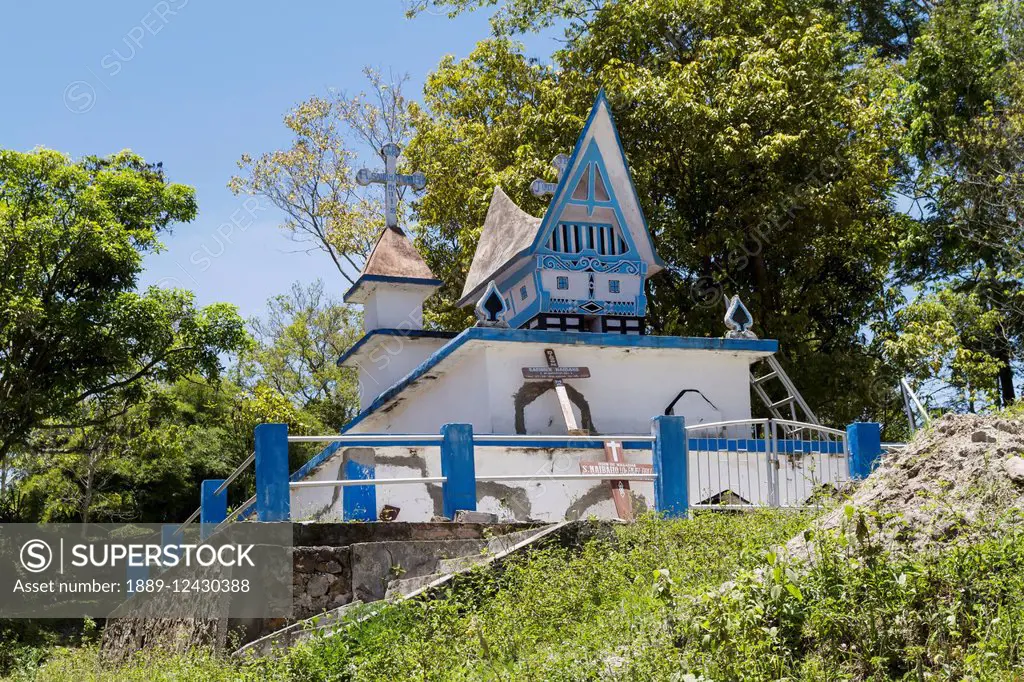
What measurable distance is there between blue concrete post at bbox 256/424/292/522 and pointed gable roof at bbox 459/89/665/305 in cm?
685

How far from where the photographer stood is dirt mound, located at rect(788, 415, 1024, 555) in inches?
281

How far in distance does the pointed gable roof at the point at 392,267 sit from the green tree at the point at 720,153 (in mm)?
4987

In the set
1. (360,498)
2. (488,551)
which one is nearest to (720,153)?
(360,498)

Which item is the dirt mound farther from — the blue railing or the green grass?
the blue railing

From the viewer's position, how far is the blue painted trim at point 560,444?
13094 mm

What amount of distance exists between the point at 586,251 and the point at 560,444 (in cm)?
408

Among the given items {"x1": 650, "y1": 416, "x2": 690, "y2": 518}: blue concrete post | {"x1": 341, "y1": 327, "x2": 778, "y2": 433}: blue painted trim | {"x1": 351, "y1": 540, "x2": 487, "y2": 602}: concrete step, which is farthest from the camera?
{"x1": 341, "y1": 327, "x2": 778, "y2": 433}: blue painted trim

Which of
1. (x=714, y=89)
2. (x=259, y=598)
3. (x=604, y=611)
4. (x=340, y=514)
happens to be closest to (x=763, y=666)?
(x=604, y=611)

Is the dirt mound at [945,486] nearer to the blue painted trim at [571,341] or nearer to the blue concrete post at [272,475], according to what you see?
the blue concrete post at [272,475]

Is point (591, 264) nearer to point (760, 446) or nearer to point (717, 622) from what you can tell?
point (760, 446)

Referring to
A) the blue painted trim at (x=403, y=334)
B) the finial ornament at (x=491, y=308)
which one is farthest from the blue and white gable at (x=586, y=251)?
the blue painted trim at (x=403, y=334)

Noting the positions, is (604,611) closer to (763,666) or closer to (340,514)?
(763,666)

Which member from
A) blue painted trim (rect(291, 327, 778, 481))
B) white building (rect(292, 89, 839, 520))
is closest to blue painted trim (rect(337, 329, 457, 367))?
white building (rect(292, 89, 839, 520))

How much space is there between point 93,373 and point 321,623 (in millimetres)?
13747
